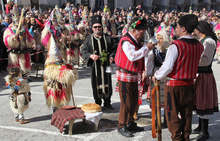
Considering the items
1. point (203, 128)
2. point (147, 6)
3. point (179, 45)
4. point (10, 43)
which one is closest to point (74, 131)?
point (203, 128)

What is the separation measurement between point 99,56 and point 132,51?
6.09 ft

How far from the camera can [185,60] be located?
3.70 metres

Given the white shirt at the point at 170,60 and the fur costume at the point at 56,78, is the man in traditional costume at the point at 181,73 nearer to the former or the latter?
the white shirt at the point at 170,60

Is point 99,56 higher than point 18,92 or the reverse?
higher

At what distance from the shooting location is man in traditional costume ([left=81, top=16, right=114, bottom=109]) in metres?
6.13

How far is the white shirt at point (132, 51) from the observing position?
4.32 m

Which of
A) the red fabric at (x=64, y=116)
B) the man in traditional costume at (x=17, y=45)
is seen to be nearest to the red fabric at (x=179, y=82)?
the red fabric at (x=64, y=116)

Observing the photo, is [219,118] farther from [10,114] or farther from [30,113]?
[10,114]

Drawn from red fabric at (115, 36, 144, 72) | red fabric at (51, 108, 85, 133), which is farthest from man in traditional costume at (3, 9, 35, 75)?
red fabric at (115, 36, 144, 72)

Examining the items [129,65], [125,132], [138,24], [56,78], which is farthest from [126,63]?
[56,78]

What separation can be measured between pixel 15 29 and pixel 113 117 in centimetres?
470

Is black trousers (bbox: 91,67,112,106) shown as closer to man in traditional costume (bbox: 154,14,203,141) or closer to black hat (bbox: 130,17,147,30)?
black hat (bbox: 130,17,147,30)

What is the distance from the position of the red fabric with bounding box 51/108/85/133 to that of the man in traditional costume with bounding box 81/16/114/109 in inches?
49.2

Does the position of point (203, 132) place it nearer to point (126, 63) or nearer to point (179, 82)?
point (179, 82)
